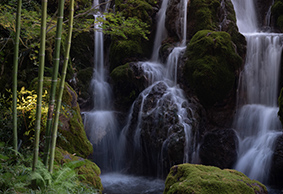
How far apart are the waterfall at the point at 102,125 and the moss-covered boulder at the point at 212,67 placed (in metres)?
3.83

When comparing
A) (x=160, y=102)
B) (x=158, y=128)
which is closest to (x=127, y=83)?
(x=160, y=102)

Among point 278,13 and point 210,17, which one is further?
point 278,13

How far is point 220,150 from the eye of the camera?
9.07 meters

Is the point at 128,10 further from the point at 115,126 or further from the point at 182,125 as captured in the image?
the point at 182,125

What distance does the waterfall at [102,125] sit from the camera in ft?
31.9

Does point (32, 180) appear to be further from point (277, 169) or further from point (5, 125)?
point (277, 169)

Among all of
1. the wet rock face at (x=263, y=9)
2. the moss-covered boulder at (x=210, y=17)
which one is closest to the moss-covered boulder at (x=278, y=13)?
the wet rock face at (x=263, y=9)

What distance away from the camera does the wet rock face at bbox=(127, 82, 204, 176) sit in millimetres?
8438

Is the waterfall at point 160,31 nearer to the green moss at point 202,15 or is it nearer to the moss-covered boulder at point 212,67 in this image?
the green moss at point 202,15

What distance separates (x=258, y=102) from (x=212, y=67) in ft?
8.09

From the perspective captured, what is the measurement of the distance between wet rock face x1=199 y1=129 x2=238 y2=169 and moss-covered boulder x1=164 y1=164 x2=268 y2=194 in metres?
4.73

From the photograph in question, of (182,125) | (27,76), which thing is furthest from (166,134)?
(27,76)

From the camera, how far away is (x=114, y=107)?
1145 centimetres

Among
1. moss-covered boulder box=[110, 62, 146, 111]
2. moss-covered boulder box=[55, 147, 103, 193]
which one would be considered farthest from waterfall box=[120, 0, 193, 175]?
moss-covered boulder box=[55, 147, 103, 193]
